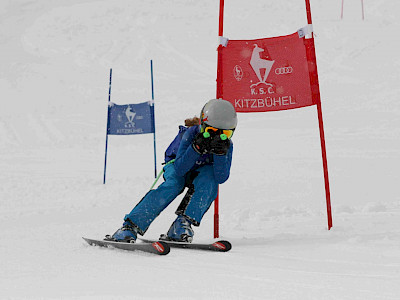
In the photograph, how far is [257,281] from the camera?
7.52 feet

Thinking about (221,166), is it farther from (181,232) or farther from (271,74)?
(271,74)

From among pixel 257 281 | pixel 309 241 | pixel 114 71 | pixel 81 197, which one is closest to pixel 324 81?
pixel 114 71

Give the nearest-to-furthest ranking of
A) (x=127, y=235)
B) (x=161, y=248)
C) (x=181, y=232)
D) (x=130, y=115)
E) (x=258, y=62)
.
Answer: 1. (x=161, y=248)
2. (x=127, y=235)
3. (x=181, y=232)
4. (x=258, y=62)
5. (x=130, y=115)

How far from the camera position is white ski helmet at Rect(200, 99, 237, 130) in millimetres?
3424

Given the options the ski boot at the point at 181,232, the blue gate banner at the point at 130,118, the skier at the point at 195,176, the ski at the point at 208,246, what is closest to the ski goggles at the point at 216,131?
the skier at the point at 195,176

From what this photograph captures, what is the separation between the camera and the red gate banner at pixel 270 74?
4148 mm

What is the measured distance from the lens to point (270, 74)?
4199 mm

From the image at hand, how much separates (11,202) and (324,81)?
1665 centimetres

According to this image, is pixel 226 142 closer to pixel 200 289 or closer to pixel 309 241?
pixel 309 241

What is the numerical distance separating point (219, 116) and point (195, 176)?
521mm

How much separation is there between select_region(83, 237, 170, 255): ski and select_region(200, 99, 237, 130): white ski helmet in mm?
920

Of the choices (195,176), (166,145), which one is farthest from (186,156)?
(166,145)

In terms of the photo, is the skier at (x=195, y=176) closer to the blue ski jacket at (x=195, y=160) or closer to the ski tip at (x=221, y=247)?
the blue ski jacket at (x=195, y=160)

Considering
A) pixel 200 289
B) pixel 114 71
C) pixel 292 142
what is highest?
pixel 114 71
